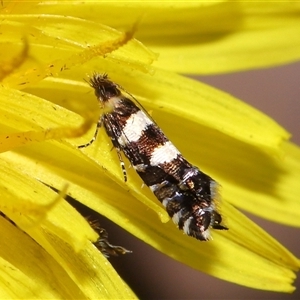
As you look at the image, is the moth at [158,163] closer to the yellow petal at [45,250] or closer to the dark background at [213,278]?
the yellow petal at [45,250]

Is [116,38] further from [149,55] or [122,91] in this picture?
[122,91]

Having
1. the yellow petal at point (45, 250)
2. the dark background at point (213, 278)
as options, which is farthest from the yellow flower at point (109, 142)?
the dark background at point (213, 278)

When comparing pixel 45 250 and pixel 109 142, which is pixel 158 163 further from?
pixel 45 250

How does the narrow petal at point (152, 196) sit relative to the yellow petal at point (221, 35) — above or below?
below

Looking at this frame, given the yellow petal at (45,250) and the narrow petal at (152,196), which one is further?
the narrow petal at (152,196)

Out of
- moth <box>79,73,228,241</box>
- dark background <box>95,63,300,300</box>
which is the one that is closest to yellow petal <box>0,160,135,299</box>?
moth <box>79,73,228,241</box>

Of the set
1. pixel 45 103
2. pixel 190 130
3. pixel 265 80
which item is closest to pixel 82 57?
pixel 45 103
